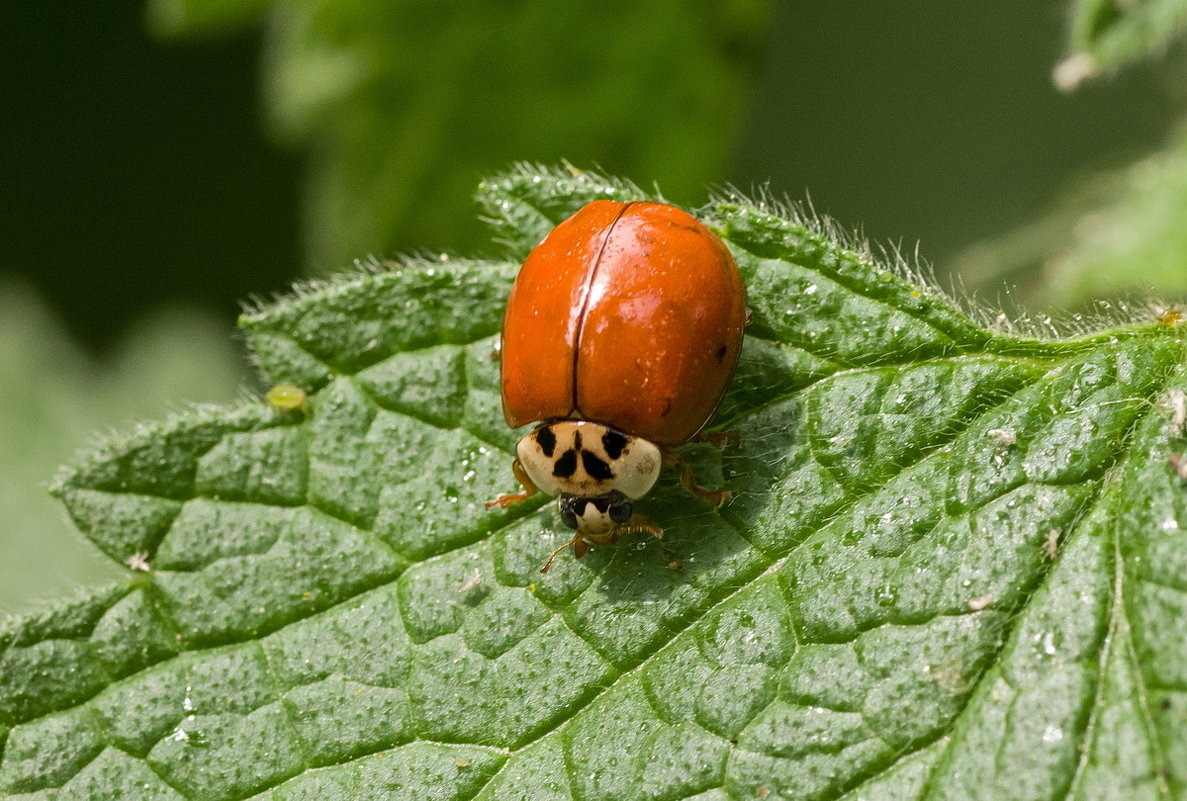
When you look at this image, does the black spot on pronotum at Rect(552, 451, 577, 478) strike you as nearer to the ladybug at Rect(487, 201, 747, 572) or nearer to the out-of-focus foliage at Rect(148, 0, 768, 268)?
the ladybug at Rect(487, 201, 747, 572)

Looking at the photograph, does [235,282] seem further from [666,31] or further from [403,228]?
[666,31]

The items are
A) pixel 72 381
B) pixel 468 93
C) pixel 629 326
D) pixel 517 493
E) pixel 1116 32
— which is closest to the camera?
pixel 629 326

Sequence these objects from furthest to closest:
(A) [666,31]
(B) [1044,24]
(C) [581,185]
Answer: (B) [1044,24] → (A) [666,31] → (C) [581,185]

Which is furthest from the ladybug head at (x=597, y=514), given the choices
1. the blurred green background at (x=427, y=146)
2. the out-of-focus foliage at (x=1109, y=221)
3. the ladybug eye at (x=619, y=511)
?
the blurred green background at (x=427, y=146)

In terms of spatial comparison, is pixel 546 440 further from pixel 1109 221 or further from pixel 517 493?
pixel 1109 221

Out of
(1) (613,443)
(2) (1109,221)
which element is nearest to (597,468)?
(1) (613,443)

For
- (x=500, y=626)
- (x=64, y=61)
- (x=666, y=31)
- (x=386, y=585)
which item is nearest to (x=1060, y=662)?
(x=500, y=626)
